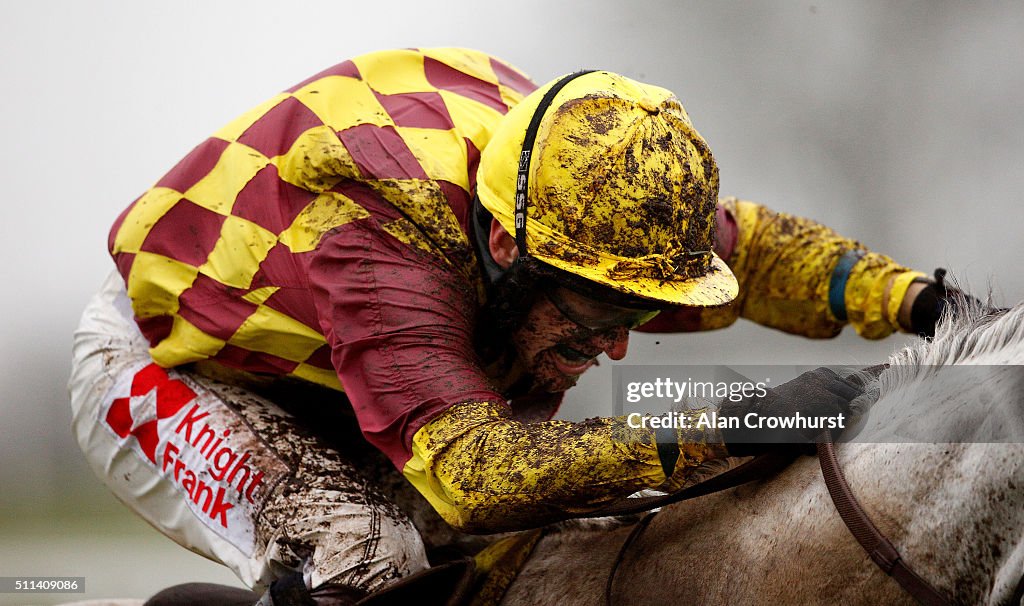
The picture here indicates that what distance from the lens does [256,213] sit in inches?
97.7

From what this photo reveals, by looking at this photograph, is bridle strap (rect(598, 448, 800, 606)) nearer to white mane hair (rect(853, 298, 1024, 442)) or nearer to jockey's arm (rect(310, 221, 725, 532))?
jockey's arm (rect(310, 221, 725, 532))

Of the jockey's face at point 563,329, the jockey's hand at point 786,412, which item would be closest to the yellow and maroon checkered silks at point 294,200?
the jockey's face at point 563,329

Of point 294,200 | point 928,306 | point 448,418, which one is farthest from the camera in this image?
point 928,306

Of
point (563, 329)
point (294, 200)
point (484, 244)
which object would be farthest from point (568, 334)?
point (294, 200)

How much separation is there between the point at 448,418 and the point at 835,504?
0.72 m

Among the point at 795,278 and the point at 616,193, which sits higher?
the point at 616,193

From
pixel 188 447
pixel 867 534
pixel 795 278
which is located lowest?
pixel 188 447

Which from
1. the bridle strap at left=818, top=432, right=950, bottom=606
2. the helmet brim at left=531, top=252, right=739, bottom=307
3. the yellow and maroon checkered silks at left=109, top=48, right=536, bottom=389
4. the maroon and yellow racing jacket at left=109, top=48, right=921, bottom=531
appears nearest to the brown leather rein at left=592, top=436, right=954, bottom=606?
the bridle strap at left=818, top=432, right=950, bottom=606

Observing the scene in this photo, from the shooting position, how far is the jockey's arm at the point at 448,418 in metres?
1.82

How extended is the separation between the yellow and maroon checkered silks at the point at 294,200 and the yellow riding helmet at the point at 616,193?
0.24 metres

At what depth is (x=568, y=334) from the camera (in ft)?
7.64

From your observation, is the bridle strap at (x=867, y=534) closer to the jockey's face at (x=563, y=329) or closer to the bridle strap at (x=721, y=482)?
the bridle strap at (x=721, y=482)

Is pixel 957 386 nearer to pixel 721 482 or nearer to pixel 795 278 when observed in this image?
pixel 721 482

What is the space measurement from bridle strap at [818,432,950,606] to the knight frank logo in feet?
4.03
